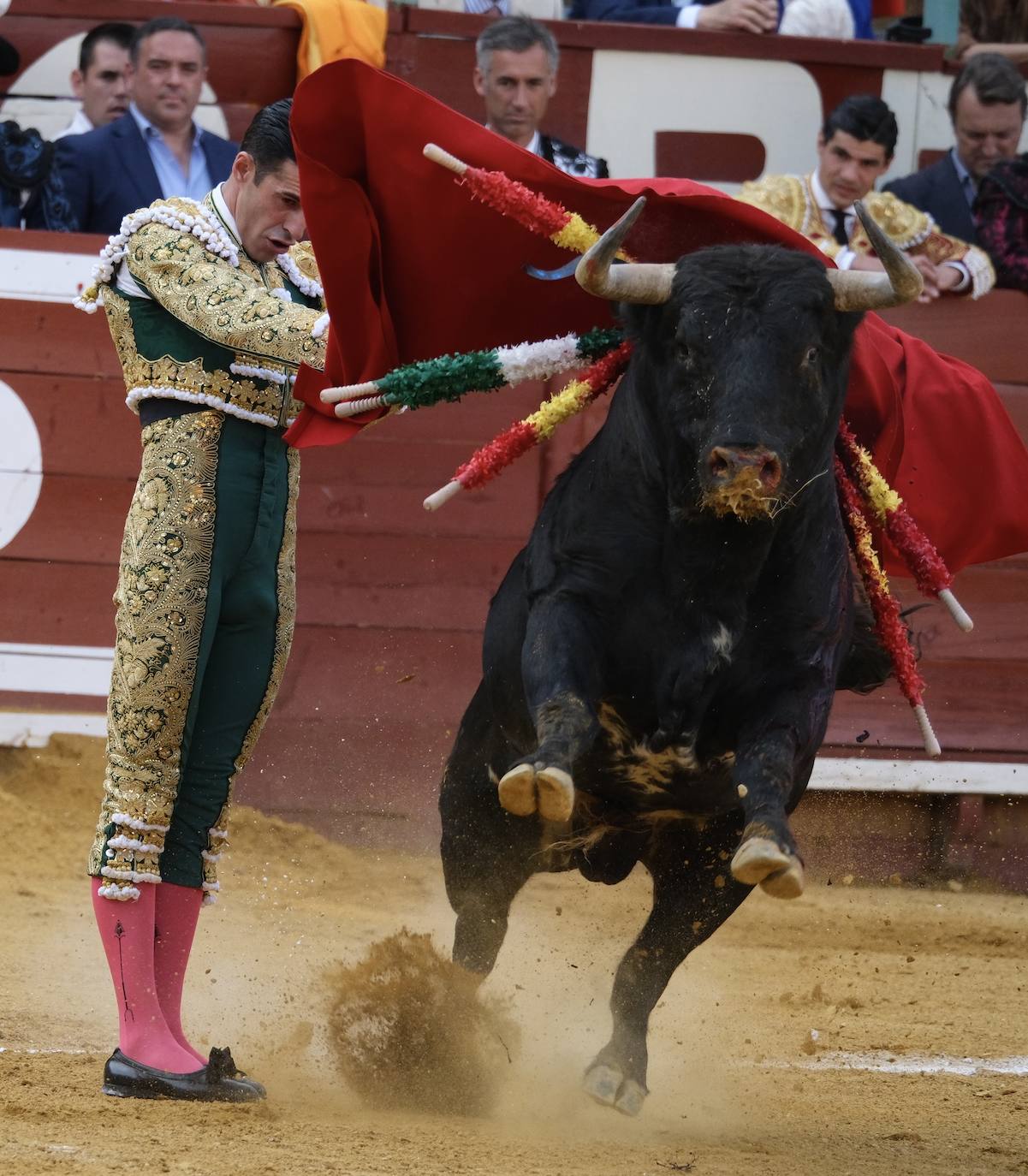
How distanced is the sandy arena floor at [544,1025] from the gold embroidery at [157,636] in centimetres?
46

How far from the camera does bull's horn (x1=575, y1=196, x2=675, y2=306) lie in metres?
3.19

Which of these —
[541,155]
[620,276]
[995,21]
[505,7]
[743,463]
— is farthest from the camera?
[995,21]

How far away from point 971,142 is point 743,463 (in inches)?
139

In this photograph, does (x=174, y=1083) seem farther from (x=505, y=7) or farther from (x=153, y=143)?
(x=505, y=7)

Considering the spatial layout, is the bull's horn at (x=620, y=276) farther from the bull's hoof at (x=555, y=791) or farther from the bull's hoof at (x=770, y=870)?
the bull's hoof at (x=770, y=870)

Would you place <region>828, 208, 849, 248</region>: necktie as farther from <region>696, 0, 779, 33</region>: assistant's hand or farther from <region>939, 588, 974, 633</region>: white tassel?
<region>939, 588, 974, 633</region>: white tassel

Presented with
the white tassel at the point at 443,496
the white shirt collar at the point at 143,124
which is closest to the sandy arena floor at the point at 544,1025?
the white tassel at the point at 443,496

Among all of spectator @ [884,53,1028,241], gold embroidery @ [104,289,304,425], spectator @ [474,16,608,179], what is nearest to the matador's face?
gold embroidery @ [104,289,304,425]

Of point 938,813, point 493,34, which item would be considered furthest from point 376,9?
point 938,813

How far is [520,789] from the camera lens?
291 centimetres

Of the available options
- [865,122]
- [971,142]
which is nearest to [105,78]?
[865,122]

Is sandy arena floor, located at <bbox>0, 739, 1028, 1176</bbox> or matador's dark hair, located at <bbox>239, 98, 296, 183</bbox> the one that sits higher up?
matador's dark hair, located at <bbox>239, 98, 296, 183</bbox>

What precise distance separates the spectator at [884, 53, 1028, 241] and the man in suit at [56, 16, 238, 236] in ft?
7.19

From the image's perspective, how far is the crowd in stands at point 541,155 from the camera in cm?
554
